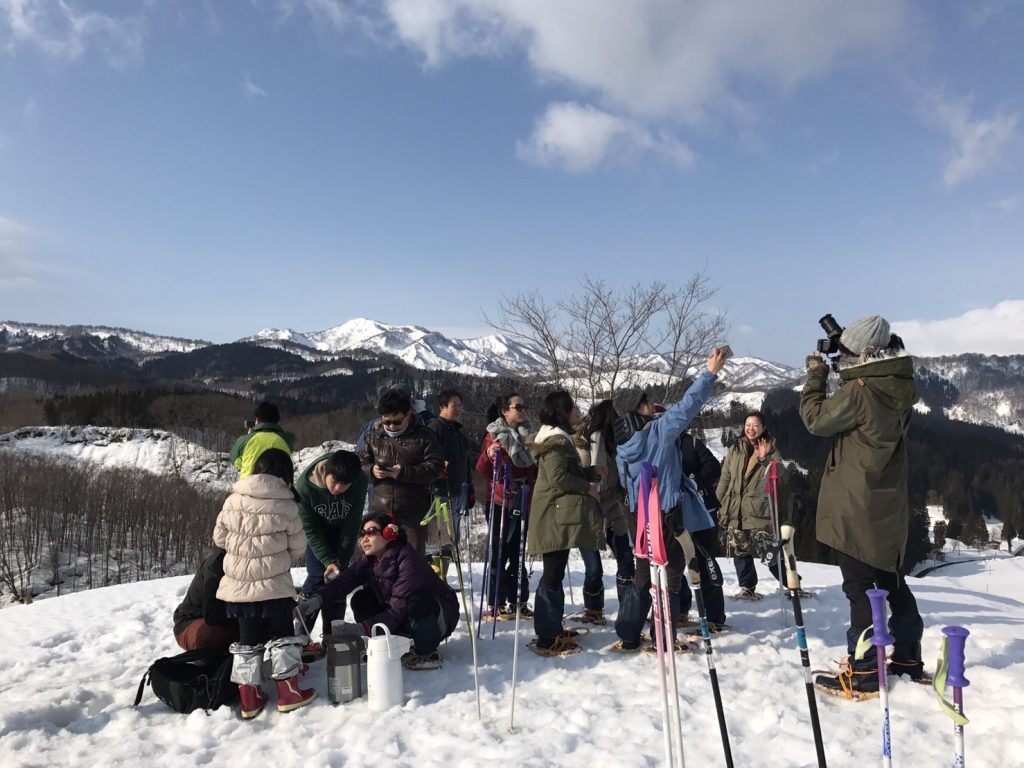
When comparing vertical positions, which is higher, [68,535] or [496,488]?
[496,488]

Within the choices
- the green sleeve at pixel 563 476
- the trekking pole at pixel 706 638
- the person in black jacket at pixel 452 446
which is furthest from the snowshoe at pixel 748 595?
the person in black jacket at pixel 452 446

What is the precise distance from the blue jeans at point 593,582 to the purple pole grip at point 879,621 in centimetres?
302

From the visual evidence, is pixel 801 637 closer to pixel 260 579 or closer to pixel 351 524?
pixel 260 579

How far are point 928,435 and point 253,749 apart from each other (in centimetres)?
15781

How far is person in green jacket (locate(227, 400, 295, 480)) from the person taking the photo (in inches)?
220

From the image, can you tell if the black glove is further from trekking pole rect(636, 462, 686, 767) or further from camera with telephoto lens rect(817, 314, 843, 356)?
camera with telephoto lens rect(817, 314, 843, 356)

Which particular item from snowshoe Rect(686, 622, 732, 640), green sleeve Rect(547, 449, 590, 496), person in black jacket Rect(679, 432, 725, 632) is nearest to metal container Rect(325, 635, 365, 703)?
green sleeve Rect(547, 449, 590, 496)

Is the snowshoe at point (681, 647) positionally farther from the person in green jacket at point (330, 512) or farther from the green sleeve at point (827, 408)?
the person in green jacket at point (330, 512)

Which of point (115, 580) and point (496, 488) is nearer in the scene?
point (496, 488)

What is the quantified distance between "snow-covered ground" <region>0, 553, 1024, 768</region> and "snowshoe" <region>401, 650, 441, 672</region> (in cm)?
10

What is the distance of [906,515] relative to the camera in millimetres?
3842

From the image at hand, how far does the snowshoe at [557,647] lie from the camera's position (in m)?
4.96

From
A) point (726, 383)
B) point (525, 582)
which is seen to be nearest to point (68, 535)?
point (726, 383)

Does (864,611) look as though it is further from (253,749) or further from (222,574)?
(222,574)
